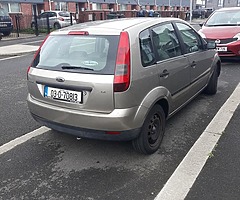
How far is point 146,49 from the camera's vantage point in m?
3.02

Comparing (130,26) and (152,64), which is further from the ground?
(130,26)

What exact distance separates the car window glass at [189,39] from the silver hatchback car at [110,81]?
41cm

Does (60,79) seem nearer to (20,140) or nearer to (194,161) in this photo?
(20,140)

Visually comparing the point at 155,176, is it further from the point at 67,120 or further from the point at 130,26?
the point at 130,26

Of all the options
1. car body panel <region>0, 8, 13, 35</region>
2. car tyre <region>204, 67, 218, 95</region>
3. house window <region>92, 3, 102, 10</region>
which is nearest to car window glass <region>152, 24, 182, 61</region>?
car tyre <region>204, 67, 218, 95</region>

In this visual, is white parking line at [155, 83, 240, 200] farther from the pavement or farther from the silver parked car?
the silver parked car

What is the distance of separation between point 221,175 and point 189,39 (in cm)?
219

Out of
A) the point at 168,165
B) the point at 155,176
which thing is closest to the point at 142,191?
the point at 155,176

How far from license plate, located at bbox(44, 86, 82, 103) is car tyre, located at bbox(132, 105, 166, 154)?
81 cm

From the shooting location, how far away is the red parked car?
763cm

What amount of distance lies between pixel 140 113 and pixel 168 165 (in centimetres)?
69

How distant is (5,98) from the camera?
5.37m

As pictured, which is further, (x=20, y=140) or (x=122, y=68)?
(x=20, y=140)

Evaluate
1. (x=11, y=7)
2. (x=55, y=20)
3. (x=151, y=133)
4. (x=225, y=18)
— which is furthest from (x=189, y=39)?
(x=11, y=7)
